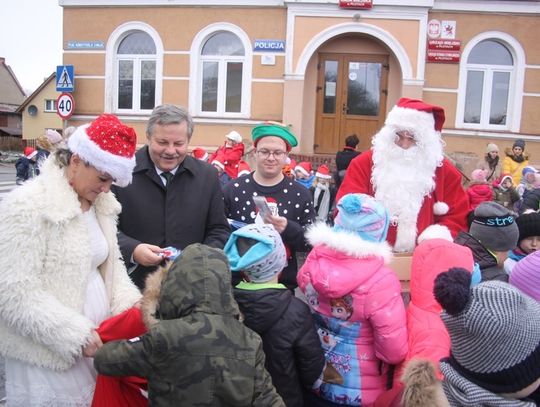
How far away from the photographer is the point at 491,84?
12.7 meters

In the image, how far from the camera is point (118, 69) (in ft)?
45.1

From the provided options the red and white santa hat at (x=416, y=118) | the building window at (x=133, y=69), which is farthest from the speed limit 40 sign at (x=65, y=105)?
the red and white santa hat at (x=416, y=118)

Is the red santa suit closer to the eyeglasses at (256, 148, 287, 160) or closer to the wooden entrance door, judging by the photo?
the wooden entrance door

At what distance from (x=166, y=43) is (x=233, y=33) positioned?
5.94 feet

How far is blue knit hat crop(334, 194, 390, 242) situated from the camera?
92.1 inches

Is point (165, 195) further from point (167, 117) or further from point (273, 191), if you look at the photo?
point (273, 191)

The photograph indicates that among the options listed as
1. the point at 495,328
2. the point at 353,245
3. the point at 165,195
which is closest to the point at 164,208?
the point at 165,195

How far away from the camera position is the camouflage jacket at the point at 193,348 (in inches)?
68.1

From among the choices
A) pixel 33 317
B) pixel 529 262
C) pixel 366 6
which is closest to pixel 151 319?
pixel 33 317

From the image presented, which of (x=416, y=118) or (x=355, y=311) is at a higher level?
(x=416, y=118)

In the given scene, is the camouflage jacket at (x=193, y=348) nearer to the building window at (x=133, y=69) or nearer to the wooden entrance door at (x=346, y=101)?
the wooden entrance door at (x=346, y=101)

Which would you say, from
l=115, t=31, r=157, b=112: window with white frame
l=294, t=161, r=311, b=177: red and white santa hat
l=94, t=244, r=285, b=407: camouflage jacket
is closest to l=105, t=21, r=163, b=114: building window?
l=115, t=31, r=157, b=112: window with white frame

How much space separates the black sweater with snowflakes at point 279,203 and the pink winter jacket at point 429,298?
0.95 m

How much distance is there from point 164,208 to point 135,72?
11789mm
